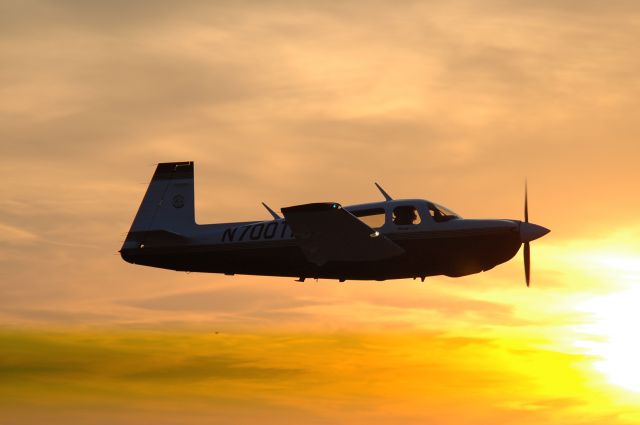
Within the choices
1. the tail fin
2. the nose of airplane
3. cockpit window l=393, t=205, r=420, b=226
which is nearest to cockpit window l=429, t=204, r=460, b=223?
cockpit window l=393, t=205, r=420, b=226

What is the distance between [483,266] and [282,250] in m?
6.50

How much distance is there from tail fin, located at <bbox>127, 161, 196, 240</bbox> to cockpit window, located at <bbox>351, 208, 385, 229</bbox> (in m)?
6.44

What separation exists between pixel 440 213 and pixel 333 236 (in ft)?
11.6

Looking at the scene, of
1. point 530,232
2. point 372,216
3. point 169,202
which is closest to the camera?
point 530,232

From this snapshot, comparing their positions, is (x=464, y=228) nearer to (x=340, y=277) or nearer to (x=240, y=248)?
(x=340, y=277)

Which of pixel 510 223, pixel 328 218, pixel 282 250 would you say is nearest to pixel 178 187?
pixel 282 250

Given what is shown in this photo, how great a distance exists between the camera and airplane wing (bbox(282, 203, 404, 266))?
2850 cm

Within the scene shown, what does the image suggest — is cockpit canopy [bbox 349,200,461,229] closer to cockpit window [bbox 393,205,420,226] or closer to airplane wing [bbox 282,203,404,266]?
cockpit window [bbox 393,205,420,226]

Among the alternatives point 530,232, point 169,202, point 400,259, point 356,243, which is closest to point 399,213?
point 400,259

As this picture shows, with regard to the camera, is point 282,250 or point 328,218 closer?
point 328,218

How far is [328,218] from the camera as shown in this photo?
28.8 m

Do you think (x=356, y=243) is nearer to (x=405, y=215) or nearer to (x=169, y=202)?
(x=405, y=215)

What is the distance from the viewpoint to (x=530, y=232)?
1181 inches

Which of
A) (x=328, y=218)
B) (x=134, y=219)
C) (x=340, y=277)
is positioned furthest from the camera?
(x=134, y=219)
